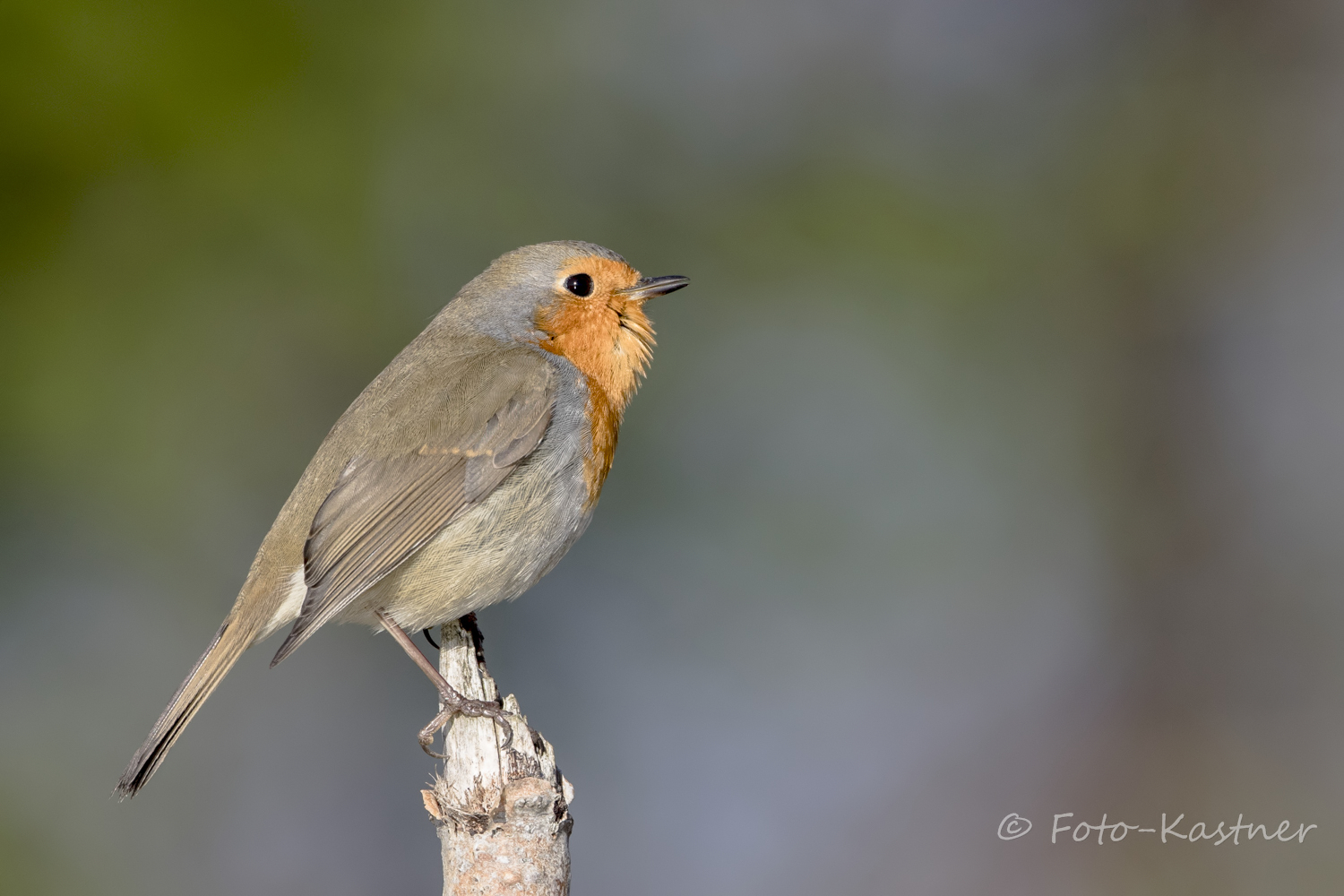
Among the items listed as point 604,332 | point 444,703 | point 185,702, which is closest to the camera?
point 185,702

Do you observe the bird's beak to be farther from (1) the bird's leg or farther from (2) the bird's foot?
(2) the bird's foot

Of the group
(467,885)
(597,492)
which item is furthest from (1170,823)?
(467,885)

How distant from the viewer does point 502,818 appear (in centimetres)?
249

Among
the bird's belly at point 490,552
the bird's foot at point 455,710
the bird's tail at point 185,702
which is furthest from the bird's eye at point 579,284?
the bird's tail at point 185,702

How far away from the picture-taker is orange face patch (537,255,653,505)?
3.58 metres

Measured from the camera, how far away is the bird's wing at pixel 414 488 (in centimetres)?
307

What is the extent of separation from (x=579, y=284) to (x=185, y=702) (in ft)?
5.81

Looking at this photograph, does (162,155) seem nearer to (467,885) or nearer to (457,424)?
(457,424)

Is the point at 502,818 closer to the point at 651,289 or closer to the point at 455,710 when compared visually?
the point at 455,710

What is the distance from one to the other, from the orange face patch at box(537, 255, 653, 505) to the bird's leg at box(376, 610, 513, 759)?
80 cm

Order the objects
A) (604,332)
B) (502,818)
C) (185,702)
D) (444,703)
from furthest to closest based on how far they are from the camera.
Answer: (604,332) < (444,703) < (185,702) < (502,818)

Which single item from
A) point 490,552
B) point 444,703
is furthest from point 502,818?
point 490,552

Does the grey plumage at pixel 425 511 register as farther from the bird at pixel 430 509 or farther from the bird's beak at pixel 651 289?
the bird's beak at pixel 651 289

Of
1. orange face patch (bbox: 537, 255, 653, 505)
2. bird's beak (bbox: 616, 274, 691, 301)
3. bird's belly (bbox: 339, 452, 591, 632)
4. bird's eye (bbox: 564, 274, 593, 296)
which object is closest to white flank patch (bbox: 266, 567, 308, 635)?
bird's belly (bbox: 339, 452, 591, 632)
